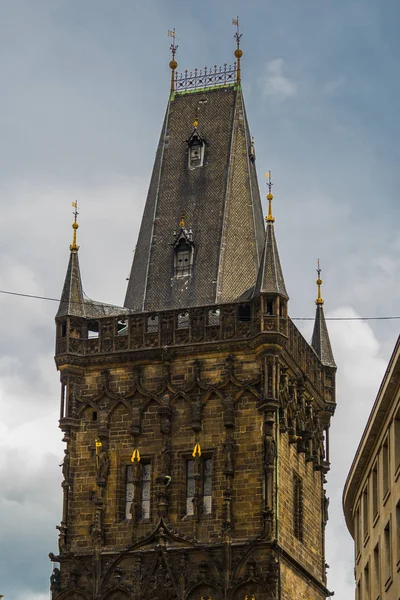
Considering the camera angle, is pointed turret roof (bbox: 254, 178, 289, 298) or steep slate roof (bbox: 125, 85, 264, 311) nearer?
pointed turret roof (bbox: 254, 178, 289, 298)

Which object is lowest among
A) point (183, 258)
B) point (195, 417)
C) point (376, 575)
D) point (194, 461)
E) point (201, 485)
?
point (376, 575)

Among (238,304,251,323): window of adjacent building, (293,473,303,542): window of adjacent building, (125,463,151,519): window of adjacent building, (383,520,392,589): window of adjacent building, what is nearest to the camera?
(383,520,392,589): window of adjacent building

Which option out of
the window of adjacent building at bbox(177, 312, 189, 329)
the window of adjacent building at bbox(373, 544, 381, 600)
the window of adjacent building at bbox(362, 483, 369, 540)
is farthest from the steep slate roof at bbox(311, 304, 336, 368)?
the window of adjacent building at bbox(373, 544, 381, 600)

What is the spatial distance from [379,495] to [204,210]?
17.7 m

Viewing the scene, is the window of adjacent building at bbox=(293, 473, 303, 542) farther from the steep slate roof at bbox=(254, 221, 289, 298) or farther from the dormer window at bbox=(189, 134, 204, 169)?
the dormer window at bbox=(189, 134, 204, 169)

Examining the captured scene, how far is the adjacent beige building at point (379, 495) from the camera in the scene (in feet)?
156

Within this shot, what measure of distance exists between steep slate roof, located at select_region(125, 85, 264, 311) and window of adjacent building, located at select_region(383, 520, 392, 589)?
15626mm

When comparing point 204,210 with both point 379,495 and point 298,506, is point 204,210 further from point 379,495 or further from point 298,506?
point 379,495

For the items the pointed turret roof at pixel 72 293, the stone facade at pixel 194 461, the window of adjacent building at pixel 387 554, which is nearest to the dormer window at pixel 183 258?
the stone facade at pixel 194 461

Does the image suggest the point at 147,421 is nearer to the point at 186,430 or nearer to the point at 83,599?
the point at 186,430

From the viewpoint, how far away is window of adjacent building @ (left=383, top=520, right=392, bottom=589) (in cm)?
4891

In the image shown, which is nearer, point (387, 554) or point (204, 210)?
point (387, 554)

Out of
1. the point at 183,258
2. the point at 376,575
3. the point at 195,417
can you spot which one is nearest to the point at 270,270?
the point at 183,258

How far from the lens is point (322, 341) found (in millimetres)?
68875
